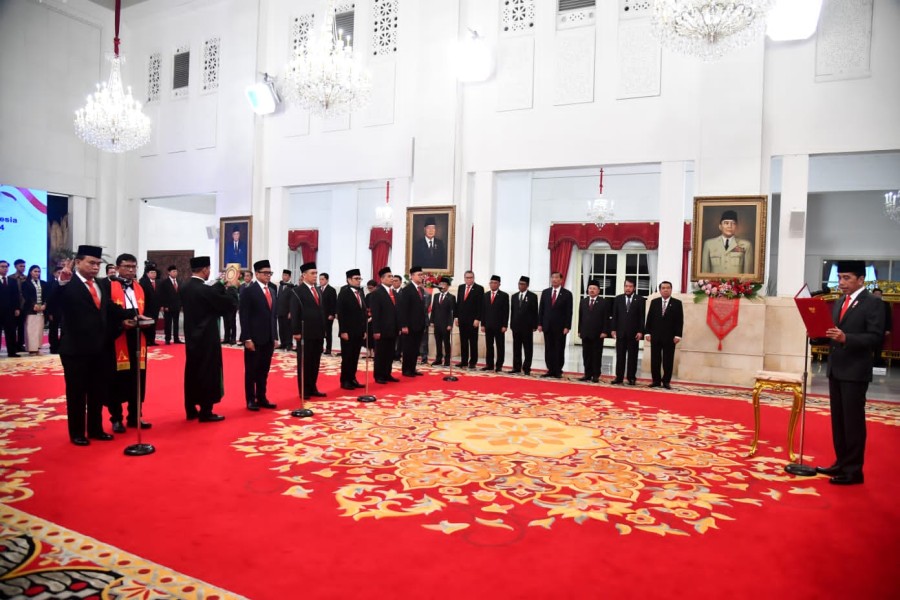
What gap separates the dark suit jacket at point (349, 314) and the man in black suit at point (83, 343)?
3.05 metres

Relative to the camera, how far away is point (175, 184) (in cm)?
1462

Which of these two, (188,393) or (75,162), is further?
(75,162)

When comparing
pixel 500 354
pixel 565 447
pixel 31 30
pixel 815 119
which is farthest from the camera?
pixel 31 30

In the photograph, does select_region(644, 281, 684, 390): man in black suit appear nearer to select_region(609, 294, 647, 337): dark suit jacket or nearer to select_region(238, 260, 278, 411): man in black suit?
select_region(609, 294, 647, 337): dark suit jacket

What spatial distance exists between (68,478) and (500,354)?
658cm

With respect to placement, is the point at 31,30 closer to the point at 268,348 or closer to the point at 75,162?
the point at 75,162

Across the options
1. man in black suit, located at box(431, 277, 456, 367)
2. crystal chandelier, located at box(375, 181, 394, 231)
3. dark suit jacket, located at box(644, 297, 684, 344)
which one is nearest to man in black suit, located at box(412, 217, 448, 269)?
man in black suit, located at box(431, 277, 456, 367)

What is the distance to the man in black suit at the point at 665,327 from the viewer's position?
327 inches

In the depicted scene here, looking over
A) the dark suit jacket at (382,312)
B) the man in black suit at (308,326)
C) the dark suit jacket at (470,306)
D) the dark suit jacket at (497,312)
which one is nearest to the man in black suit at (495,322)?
the dark suit jacket at (497,312)

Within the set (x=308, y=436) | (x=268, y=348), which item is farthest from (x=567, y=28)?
(x=308, y=436)

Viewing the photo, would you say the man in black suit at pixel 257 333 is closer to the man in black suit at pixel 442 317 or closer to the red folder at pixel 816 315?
→ the man in black suit at pixel 442 317

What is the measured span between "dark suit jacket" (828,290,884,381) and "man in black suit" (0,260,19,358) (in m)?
11.0

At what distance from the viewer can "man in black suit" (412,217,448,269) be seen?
36.7ft

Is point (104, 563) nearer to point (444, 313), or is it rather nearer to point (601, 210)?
point (444, 313)
